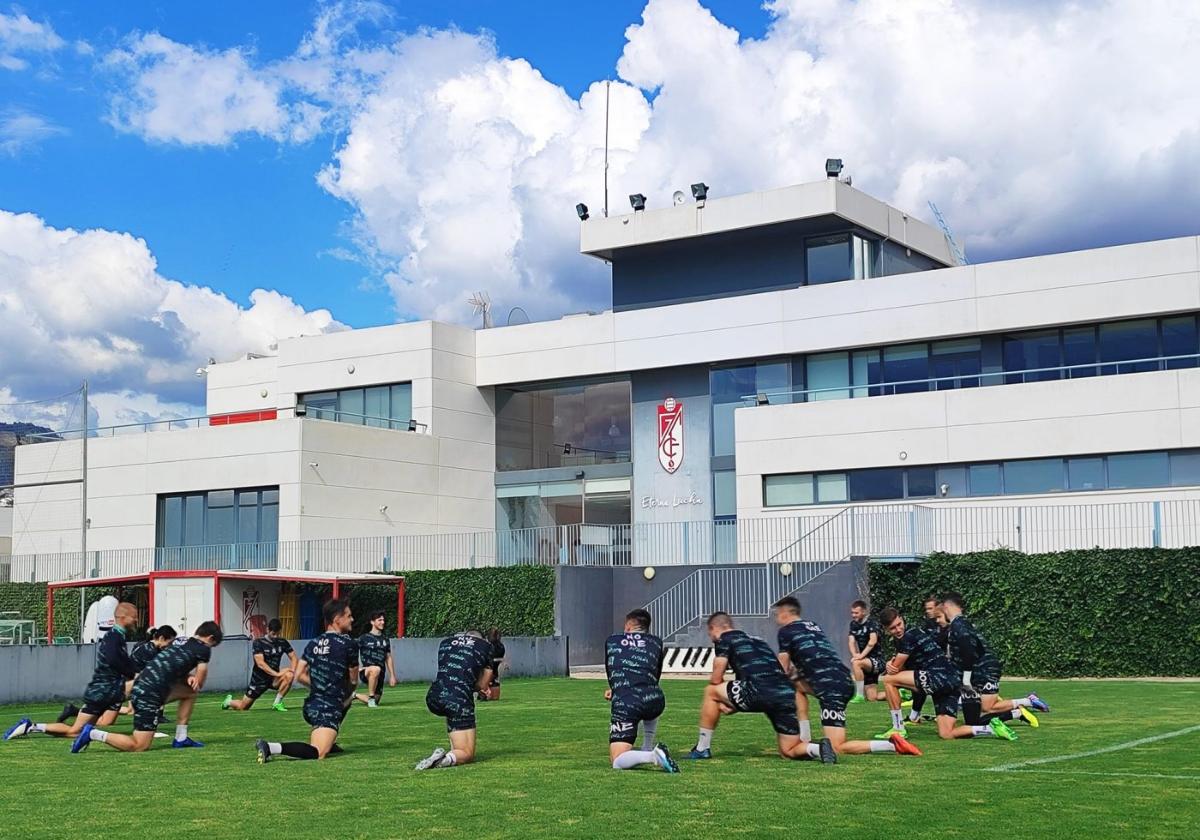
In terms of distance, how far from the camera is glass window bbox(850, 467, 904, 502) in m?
Answer: 40.4

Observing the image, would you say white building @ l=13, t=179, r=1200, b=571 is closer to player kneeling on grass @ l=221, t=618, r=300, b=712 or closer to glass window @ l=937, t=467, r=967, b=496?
glass window @ l=937, t=467, r=967, b=496

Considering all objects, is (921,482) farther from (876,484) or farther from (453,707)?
(453,707)

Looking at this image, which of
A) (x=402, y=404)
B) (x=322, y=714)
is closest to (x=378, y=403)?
(x=402, y=404)

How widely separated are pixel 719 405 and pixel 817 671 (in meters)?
32.3

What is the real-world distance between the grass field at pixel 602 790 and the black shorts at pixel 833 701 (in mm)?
428

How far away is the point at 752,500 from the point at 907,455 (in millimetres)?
4808

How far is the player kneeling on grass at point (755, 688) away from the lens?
13016mm

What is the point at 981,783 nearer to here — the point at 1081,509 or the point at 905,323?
the point at 1081,509

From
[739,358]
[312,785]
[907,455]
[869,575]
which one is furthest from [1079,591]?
[312,785]

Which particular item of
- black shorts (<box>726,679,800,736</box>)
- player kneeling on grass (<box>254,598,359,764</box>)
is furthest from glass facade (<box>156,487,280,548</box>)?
black shorts (<box>726,679,800,736</box>)

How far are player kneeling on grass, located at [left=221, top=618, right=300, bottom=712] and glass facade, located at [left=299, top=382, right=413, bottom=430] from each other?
81.4ft

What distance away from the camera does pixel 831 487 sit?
136ft

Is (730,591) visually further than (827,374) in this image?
No

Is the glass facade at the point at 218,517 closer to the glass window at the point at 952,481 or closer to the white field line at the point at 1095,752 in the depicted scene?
the glass window at the point at 952,481
